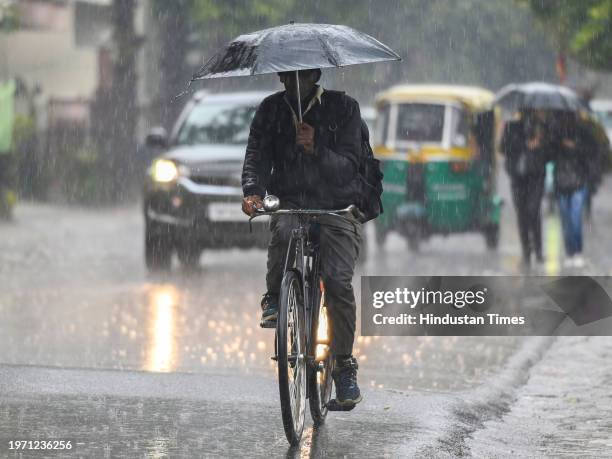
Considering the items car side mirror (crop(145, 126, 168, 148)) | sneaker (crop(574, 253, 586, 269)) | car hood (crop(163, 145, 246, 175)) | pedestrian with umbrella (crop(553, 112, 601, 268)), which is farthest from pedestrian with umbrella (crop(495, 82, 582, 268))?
car side mirror (crop(145, 126, 168, 148))

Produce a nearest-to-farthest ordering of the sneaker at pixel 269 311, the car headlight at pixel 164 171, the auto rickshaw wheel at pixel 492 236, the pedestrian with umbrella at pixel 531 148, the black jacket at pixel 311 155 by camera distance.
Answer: the sneaker at pixel 269 311 < the black jacket at pixel 311 155 < the car headlight at pixel 164 171 < the pedestrian with umbrella at pixel 531 148 < the auto rickshaw wheel at pixel 492 236

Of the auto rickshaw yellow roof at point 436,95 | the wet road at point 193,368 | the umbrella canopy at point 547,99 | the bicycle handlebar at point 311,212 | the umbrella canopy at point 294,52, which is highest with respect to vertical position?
the umbrella canopy at point 294,52

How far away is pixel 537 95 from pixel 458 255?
2575mm

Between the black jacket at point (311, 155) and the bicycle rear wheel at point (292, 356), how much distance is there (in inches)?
16.4

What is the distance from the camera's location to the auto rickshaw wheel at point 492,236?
65.1 feet

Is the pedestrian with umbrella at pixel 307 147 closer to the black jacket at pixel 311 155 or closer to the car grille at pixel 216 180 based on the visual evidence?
the black jacket at pixel 311 155

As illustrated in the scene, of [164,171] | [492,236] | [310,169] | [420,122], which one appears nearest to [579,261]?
[492,236]

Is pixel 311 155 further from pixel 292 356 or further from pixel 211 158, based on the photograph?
pixel 211 158

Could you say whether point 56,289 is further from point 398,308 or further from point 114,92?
point 114,92

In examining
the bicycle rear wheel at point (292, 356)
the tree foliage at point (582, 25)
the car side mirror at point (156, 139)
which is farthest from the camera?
the tree foliage at point (582, 25)

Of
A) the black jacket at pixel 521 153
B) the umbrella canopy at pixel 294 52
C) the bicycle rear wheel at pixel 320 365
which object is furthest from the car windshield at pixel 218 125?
the umbrella canopy at pixel 294 52

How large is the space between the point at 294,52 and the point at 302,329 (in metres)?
1.22

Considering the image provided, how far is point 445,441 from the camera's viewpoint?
7312 mm

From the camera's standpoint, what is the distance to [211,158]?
15891 millimetres
